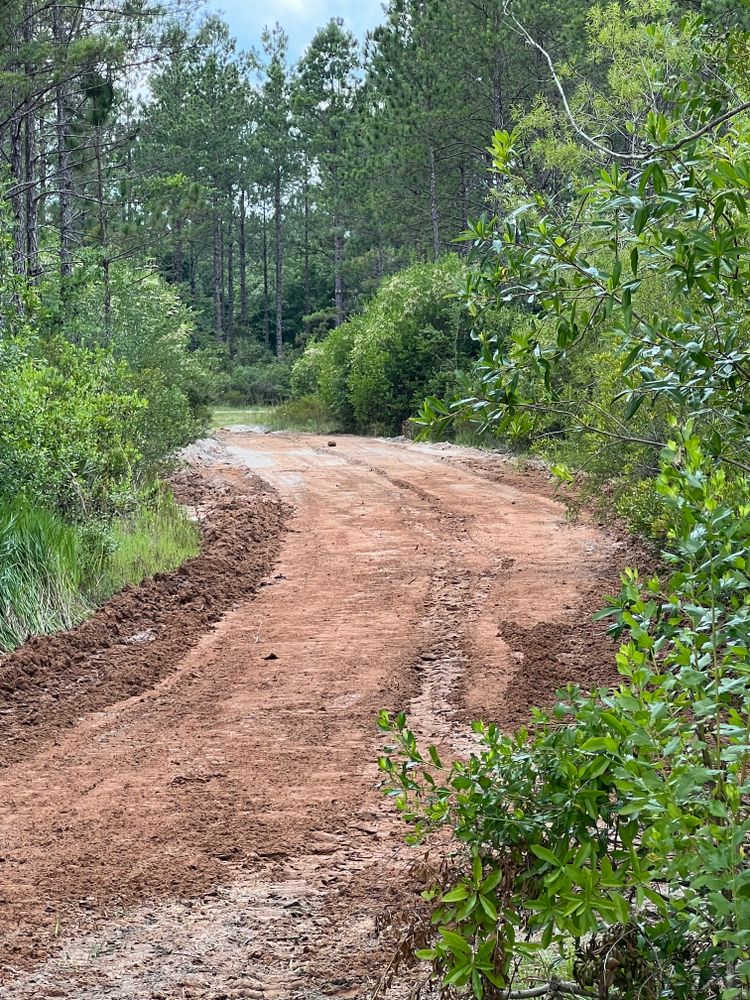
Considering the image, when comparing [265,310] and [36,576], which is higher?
[265,310]

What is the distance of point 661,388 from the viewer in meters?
2.86

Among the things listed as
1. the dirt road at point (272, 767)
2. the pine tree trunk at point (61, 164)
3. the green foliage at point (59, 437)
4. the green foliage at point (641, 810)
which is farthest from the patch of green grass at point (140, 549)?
the green foliage at point (641, 810)

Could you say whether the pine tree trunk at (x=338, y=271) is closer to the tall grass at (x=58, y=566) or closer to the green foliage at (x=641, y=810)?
the tall grass at (x=58, y=566)

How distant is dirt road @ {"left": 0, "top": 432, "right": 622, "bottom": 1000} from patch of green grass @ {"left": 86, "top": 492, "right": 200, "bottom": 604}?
0.80 meters

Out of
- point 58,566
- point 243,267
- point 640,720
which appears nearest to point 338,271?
point 243,267

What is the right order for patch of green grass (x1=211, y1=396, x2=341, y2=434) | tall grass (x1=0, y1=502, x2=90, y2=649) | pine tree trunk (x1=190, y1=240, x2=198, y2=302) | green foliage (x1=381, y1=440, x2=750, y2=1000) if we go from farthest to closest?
pine tree trunk (x1=190, y1=240, x2=198, y2=302)
patch of green grass (x1=211, y1=396, x2=341, y2=434)
tall grass (x1=0, y1=502, x2=90, y2=649)
green foliage (x1=381, y1=440, x2=750, y2=1000)

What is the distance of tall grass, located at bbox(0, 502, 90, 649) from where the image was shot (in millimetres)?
8375

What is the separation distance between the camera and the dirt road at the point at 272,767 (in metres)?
3.87

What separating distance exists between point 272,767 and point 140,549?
521cm

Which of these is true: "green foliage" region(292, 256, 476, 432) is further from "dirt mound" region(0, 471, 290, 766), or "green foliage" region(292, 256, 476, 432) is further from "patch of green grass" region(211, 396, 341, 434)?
"dirt mound" region(0, 471, 290, 766)

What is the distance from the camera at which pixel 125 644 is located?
835 cm

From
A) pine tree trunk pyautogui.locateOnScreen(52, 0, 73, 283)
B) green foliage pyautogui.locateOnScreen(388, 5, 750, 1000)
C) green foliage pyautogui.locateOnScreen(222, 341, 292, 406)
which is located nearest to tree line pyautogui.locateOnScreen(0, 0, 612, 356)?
pine tree trunk pyautogui.locateOnScreen(52, 0, 73, 283)

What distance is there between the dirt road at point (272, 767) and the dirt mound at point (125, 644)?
7 centimetres

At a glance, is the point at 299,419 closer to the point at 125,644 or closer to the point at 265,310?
the point at 125,644
